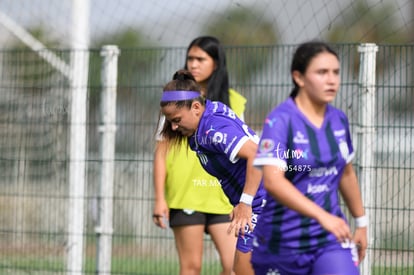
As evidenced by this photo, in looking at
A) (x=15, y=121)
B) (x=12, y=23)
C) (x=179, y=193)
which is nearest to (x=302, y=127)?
(x=179, y=193)

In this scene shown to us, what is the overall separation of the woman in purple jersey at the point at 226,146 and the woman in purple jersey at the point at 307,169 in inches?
35.0

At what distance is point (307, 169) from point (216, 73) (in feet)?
11.4

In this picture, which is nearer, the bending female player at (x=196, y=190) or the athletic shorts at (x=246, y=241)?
the athletic shorts at (x=246, y=241)

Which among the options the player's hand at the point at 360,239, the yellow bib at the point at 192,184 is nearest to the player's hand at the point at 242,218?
the player's hand at the point at 360,239

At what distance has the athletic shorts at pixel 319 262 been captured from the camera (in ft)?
19.1

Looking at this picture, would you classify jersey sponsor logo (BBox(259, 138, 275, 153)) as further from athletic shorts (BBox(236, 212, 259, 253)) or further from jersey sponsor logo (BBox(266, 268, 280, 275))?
athletic shorts (BBox(236, 212, 259, 253))

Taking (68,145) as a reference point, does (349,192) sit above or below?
below

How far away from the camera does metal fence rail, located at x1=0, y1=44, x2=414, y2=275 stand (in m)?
9.55

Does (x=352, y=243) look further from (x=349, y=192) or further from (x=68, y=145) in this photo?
(x=68, y=145)

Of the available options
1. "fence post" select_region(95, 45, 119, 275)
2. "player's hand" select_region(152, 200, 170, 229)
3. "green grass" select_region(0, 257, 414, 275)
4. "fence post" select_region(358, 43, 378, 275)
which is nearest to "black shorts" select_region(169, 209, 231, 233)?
"player's hand" select_region(152, 200, 170, 229)

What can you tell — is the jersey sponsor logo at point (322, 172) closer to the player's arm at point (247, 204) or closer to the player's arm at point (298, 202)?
the player's arm at point (298, 202)

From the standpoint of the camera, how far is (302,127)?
5.80 metres

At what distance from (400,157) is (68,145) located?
3556 mm

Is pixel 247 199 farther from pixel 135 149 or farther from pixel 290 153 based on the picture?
pixel 135 149
